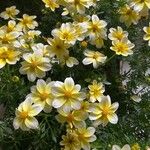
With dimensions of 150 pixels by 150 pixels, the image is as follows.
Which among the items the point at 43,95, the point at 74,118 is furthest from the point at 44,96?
the point at 74,118

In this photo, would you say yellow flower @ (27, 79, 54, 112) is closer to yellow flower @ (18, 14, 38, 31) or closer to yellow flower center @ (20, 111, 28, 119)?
yellow flower center @ (20, 111, 28, 119)

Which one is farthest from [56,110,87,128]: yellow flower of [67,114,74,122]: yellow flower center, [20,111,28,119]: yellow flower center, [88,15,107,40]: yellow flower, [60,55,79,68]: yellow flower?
[88,15,107,40]: yellow flower

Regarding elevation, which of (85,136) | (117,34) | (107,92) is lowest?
(107,92)

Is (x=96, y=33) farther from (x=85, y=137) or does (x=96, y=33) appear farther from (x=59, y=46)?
(x=85, y=137)

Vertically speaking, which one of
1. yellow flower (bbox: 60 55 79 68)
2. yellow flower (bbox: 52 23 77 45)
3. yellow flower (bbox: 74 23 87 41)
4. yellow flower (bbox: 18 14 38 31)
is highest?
yellow flower (bbox: 52 23 77 45)

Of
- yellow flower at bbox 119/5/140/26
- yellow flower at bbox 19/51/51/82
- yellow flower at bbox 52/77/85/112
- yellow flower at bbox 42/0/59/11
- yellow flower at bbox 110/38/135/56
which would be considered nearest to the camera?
yellow flower at bbox 52/77/85/112

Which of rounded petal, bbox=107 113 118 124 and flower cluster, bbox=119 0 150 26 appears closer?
rounded petal, bbox=107 113 118 124

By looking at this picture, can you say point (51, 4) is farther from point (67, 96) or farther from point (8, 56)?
point (67, 96)

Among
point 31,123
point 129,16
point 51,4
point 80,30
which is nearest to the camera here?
point 31,123
